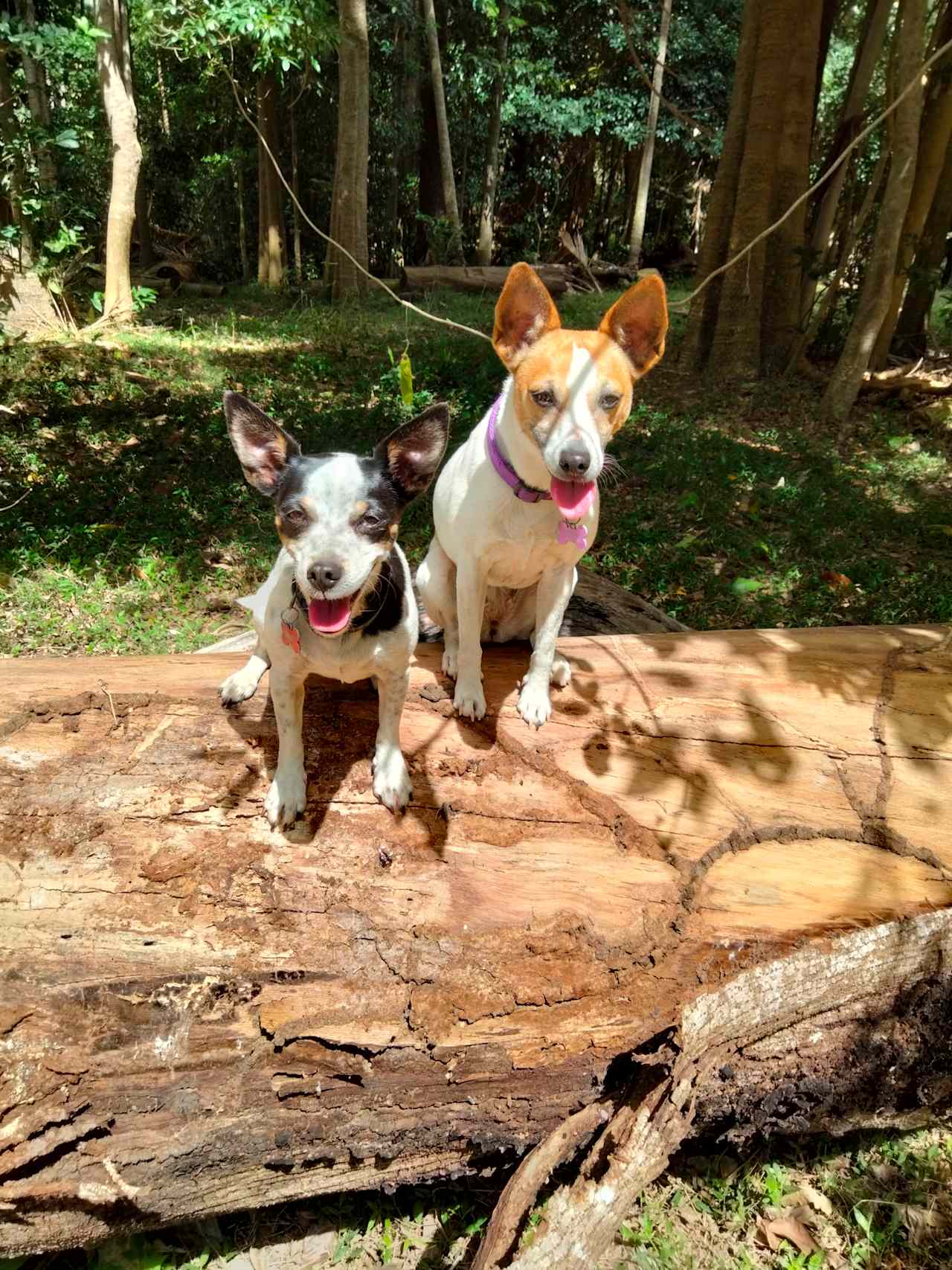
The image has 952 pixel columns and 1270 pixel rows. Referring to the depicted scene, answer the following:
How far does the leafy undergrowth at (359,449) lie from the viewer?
205 inches

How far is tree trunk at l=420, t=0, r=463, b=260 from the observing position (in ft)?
51.9

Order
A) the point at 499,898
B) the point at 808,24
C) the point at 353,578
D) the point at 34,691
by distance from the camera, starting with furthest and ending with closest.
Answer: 1. the point at 808,24
2. the point at 34,691
3. the point at 499,898
4. the point at 353,578

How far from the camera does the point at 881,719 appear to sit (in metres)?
3.15

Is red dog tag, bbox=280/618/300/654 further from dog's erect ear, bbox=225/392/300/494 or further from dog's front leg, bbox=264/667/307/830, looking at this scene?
dog's erect ear, bbox=225/392/300/494

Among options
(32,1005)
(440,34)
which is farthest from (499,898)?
(440,34)

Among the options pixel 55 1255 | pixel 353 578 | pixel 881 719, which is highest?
pixel 353 578

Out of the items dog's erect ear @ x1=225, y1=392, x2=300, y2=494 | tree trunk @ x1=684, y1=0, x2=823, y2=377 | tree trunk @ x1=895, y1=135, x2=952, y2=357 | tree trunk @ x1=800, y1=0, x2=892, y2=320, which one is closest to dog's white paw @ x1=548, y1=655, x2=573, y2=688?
→ dog's erect ear @ x1=225, y1=392, x2=300, y2=494

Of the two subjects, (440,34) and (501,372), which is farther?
(440,34)

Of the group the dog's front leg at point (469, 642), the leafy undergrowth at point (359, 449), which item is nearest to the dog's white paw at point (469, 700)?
the dog's front leg at point (469, 642)

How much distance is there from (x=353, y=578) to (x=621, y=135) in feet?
72.5

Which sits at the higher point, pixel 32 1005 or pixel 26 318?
pixel 26 318

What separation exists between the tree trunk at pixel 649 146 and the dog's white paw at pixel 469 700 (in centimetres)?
1880

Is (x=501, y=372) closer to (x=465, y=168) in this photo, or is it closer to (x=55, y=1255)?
(x=55, y=1255)

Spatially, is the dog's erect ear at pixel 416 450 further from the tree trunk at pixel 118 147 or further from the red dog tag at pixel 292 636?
the tree trunk at pixel 118 147
